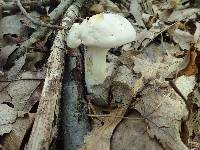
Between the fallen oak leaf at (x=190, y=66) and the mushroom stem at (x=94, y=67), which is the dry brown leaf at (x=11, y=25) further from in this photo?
the fallen oak leaf at (x=190, y=66)

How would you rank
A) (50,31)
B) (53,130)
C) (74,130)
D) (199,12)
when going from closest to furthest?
(53,130) < (74,130) < (50,31) < (199,12)

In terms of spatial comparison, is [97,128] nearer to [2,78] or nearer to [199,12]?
[2,78]

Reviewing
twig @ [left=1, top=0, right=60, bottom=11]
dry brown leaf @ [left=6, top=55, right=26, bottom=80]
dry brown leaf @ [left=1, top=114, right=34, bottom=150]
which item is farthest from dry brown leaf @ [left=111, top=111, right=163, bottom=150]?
twig @ [left=1, top=0, right=60, bottom=11]

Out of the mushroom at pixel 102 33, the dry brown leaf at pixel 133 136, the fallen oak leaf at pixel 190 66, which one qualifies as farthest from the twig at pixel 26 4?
the dry brown leaf at pixel 133 136

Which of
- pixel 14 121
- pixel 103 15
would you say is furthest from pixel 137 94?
pixel 14 121

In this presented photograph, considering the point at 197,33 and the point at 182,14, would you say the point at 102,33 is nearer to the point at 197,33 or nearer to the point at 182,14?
the point at 197,33

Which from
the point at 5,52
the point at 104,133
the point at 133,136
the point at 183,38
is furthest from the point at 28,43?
the point at 183,38
